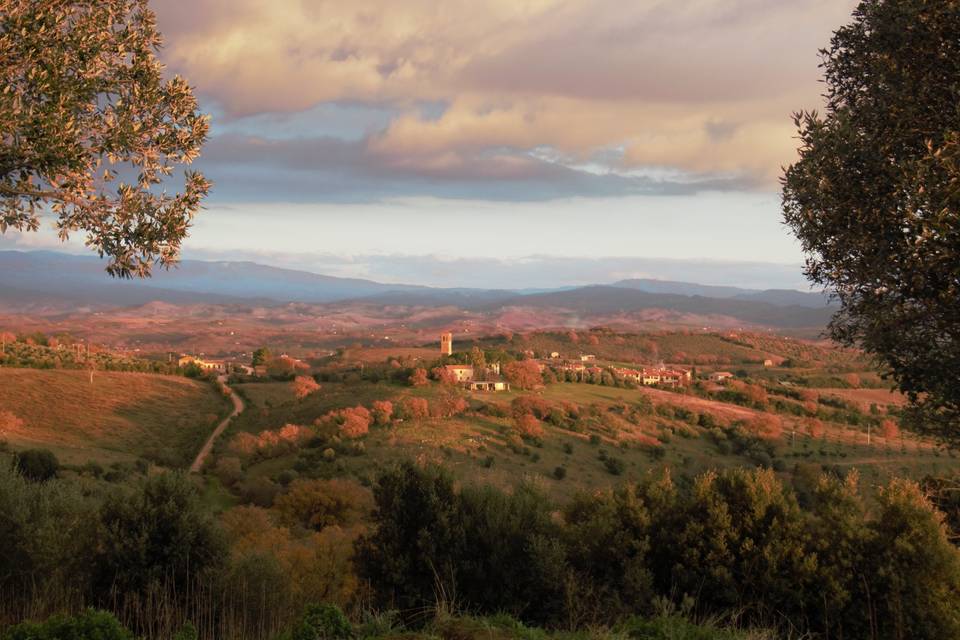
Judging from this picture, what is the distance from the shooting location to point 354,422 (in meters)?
46.4

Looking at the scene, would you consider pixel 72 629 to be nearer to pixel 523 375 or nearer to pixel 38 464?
pixel 38 464

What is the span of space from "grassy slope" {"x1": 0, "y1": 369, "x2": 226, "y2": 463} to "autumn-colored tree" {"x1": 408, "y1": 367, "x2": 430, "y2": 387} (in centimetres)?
1780

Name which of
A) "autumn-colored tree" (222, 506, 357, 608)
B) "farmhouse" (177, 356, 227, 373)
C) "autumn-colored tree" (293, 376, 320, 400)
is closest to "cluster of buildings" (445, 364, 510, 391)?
"autumn-colored tree" (293, 376, 320, 400)

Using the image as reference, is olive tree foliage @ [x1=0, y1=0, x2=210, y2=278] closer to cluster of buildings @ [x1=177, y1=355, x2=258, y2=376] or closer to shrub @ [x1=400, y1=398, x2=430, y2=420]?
shrub @ [x1=400, y1=398, x2=430, y2=420]

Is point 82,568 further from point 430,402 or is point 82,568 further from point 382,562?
point 430,402

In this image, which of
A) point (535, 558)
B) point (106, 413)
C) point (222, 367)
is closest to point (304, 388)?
point (106, 413)

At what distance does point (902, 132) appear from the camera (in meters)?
7.11

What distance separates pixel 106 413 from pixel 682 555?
56.5m

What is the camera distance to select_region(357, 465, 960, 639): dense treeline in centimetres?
1111

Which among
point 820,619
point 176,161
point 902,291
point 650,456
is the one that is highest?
point 176,161

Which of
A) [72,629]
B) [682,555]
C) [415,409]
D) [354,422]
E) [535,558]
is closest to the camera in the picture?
[72,629]

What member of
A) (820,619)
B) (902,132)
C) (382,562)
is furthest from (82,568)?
(902,132)

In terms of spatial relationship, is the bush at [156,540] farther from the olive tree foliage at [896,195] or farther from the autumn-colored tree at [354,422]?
the autumn-colored tree at [354,422]

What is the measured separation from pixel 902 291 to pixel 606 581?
277 inches
